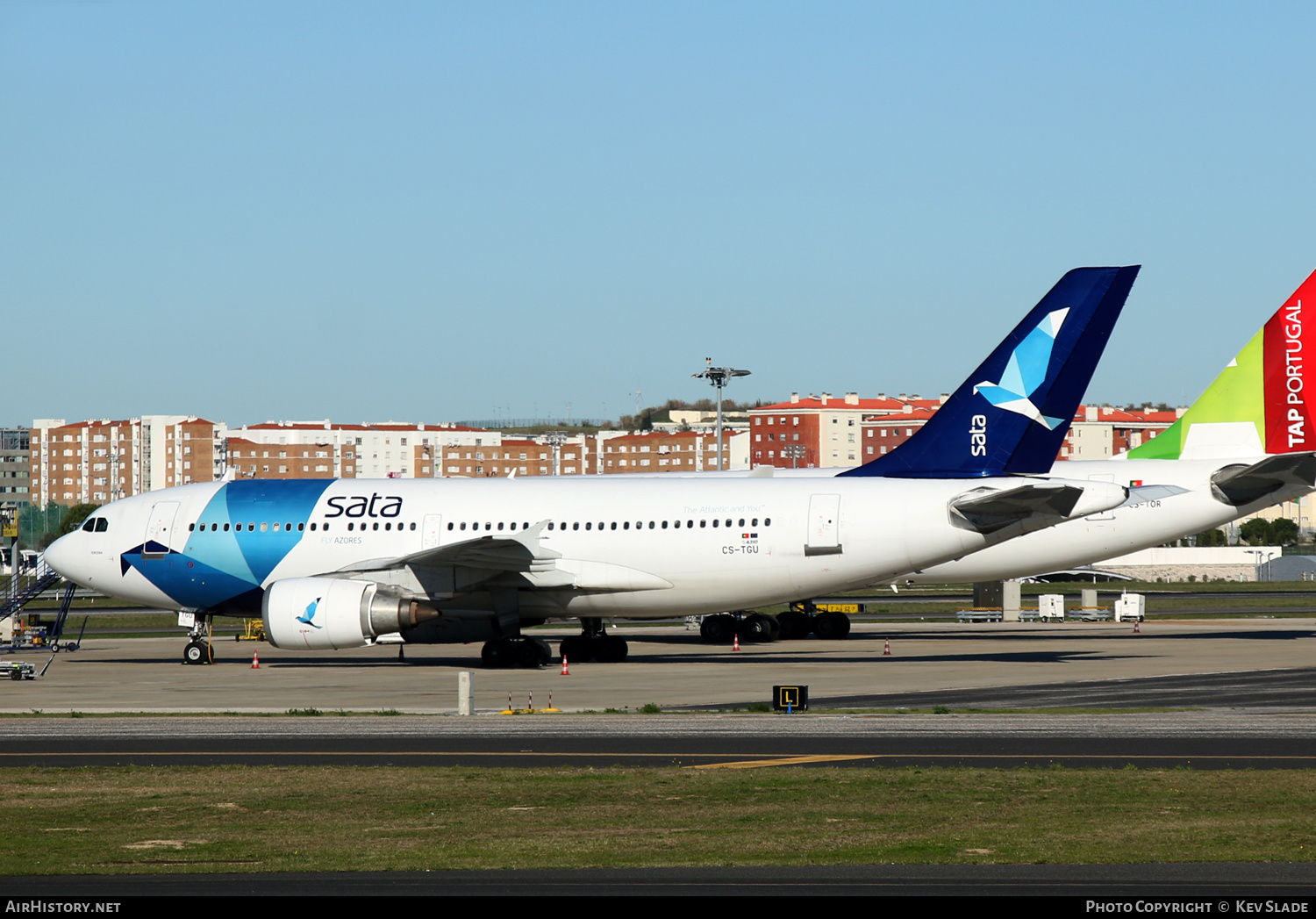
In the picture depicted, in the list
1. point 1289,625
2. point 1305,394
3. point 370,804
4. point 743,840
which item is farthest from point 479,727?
point 1289,625

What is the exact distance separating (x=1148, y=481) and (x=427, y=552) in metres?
20.7

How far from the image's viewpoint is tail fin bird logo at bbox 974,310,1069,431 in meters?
34.3

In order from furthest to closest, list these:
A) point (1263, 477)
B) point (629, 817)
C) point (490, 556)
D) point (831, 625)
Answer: point (831, 625)
point (1263, 477)
point (490, 556)
point (629, 817)

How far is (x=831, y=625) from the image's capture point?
4788 cm

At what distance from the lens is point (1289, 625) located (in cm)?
5184

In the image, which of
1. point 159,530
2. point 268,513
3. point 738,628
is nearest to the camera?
point 268,513

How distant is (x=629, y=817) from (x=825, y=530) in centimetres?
2075

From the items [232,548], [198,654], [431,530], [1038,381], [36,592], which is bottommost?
[198,654]

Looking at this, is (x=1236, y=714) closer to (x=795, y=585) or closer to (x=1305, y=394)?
(x=795, y=585)

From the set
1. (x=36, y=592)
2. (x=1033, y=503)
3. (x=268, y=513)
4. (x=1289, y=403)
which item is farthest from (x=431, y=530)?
(x=1289, y=403)

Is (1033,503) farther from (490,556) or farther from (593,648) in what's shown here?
(490,556)

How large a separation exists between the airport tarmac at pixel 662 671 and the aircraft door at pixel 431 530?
9.91 feet

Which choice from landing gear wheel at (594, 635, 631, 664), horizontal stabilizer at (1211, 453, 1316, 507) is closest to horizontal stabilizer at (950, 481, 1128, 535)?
horizontal stabilizer at (1211, 453, 1316, 507)

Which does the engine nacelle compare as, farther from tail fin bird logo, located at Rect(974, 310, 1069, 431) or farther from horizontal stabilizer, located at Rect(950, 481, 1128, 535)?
tail fin bird logo, located at Rect(974, 310, 1069, 431)
